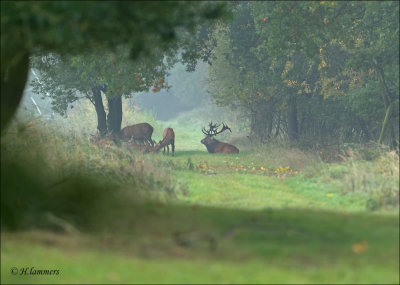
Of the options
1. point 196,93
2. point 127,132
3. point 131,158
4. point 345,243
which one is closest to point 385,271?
point 345,243

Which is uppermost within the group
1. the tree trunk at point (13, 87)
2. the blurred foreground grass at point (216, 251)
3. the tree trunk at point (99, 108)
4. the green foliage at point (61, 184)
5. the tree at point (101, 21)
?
the tree trunk at point (99, 108)

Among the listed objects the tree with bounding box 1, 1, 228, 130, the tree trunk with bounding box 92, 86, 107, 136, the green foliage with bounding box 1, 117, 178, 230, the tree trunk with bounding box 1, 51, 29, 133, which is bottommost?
the green foliage with bounding box 1, 117, 178, 230

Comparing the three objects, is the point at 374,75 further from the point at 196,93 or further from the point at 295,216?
the point at 196,93

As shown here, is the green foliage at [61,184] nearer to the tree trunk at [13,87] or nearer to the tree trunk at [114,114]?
the tree trunk at [13,87]

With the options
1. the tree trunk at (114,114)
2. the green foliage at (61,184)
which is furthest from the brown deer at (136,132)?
the green foliage at (61,184)

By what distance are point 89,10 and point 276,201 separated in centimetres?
1152

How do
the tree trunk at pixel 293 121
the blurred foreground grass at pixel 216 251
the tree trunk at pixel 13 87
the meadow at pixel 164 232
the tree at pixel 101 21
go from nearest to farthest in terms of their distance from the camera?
the tree at pixel 101 21
the blurred foreground grass at pixel 216 251
the meadow at pixel 164 232
the tree trunk at pixel 13 87
the tree trunk at pixel 293 121

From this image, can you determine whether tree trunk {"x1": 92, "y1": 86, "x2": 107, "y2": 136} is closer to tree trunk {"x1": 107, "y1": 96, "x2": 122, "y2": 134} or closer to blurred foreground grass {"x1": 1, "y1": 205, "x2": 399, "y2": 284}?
tree trunk {"x1": 107, "y1": 96, "x2": 122, "y2": 134}

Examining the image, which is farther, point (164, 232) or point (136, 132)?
point (136, 132)

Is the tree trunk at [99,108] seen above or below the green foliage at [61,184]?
above

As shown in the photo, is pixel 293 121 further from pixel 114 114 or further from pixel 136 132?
pixel 114 114

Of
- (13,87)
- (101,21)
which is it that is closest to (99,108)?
(13,87)

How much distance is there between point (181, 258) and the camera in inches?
444

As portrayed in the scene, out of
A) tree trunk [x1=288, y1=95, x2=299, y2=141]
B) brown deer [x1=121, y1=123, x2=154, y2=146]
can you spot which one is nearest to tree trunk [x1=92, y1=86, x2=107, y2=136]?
brown deer [x1=121, y1=123, x2=154, y2=146]
